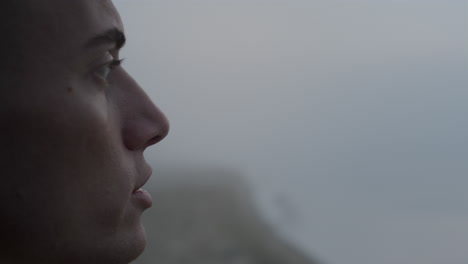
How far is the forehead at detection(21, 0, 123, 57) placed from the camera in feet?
1.87

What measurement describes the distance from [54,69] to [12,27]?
0.06m

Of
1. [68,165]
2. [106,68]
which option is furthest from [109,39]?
[68,165]

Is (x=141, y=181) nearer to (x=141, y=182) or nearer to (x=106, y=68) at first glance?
(x=141, y=182)

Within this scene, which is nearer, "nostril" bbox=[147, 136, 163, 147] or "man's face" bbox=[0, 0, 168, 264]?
"man's face" bbox=[0, 0, 168, 264]

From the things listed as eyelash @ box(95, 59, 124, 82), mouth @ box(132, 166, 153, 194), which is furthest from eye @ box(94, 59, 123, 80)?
mouth @ box(132, 166, 153, 194)

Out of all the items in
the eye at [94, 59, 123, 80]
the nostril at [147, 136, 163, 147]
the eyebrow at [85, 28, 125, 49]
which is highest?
the eyebrow at [85, 28, 125, 49]

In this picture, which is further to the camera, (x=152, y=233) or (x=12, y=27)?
(x=152, y=233)

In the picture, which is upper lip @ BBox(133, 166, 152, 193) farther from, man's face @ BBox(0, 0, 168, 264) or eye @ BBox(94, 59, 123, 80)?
eye @ BBox(94, 59, 123, 80)

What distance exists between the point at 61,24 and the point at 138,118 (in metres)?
0.13

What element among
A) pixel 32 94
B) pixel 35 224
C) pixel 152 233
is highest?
pixel 32 94

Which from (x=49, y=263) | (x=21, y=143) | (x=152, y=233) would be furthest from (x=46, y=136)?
(x=152, y=233)

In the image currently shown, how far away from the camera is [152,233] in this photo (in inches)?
72.8

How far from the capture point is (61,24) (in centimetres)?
58

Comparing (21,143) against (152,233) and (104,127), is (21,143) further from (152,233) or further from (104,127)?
(152,233)
